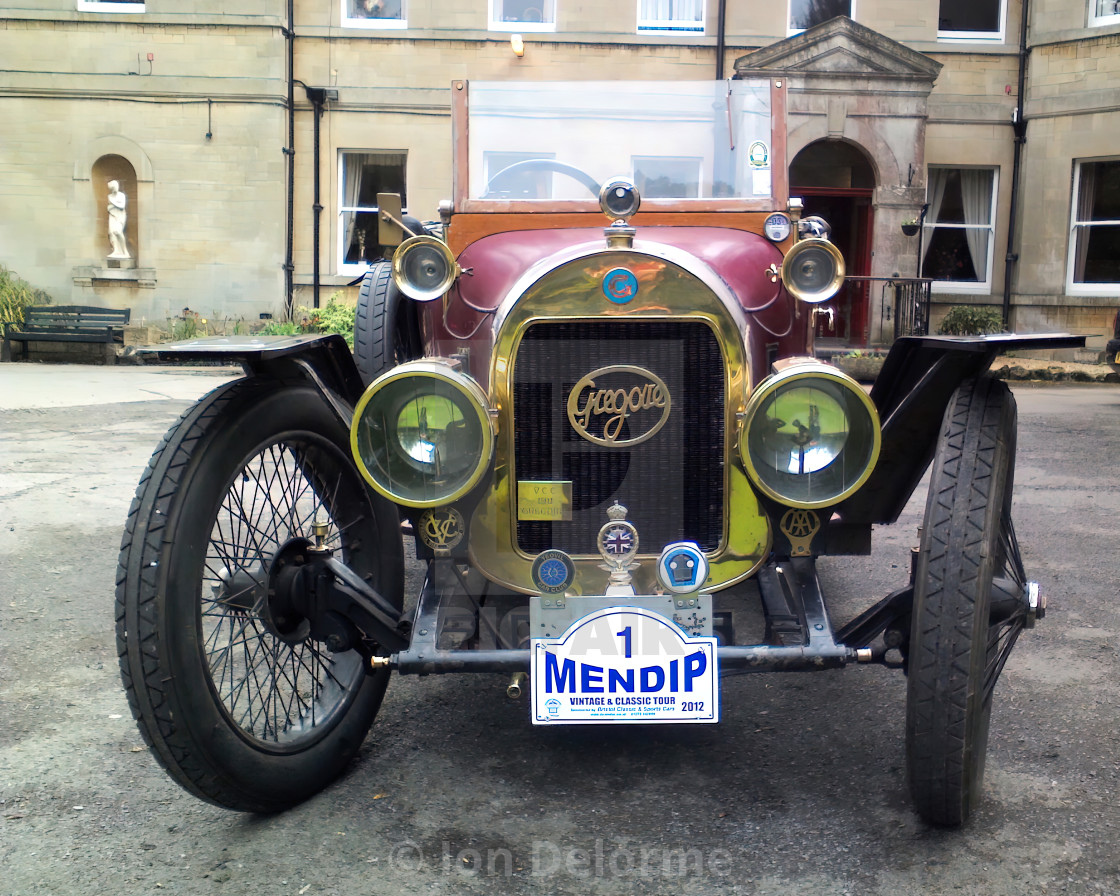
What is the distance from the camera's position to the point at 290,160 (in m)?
16.7

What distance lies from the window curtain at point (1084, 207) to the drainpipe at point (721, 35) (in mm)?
5898

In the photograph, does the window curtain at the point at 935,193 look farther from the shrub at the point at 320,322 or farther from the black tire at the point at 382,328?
the black tire at the point at 382,328

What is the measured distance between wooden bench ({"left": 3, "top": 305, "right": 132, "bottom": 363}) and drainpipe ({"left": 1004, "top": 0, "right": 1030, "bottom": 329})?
46.2 feet

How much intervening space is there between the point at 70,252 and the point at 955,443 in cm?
1730

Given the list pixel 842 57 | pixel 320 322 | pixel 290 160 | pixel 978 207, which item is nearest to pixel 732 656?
pixel 320 322

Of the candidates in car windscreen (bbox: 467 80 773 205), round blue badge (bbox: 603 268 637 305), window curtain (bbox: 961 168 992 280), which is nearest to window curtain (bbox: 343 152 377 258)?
window curtain (bbox: 961 168 992 280)

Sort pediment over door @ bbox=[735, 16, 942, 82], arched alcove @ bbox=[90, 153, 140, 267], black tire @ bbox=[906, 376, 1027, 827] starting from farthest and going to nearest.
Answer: arched alcove @ bbox=[90, 153, 140, 267] → pediment over door @ bbox=[735, 16, 942, 82] → black tire @ bbox=[906, 376, 1027, 827]

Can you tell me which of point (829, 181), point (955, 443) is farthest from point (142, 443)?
point (829, 181)

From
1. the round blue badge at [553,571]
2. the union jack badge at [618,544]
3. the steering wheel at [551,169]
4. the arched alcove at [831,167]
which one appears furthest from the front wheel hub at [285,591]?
the arched alcove at [831,167]

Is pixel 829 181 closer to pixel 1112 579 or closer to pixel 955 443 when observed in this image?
pixel 1112 579

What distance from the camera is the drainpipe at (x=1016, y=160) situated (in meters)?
16.8

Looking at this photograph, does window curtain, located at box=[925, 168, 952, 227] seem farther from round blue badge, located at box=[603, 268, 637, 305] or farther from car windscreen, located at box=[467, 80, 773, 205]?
round blue badge, located at box=[603, 268, 637, 305]

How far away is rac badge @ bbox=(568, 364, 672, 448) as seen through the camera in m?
2.76

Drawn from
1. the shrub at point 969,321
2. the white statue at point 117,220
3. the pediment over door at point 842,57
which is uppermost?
the pediment over door at point 842,57
